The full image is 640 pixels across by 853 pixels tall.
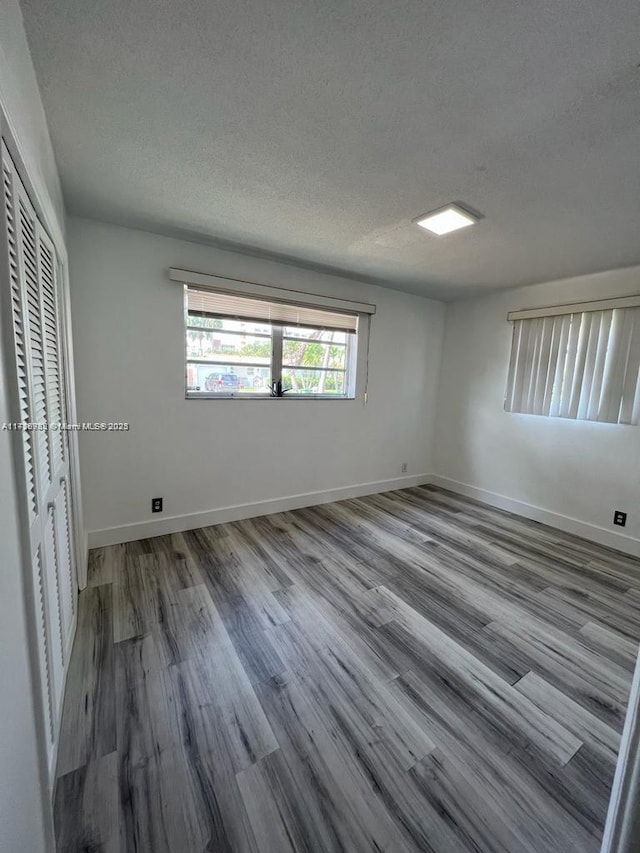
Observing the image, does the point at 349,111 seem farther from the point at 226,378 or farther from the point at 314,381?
the point at 314,381

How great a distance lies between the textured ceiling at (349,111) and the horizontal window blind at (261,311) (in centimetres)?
64

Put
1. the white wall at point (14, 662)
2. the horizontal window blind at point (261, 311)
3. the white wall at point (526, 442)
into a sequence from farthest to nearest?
the white wall at point (526, 442), the horizontal window blind at point (261, 311), the white wall at point (14, 662)

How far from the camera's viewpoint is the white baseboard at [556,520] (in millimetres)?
2861

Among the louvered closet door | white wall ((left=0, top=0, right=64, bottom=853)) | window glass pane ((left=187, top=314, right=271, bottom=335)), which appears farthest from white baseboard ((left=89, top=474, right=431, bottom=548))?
white wall ((left=0, top=0, right=64, bottom=853))

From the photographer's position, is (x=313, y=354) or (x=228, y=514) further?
(x=313, y=354)

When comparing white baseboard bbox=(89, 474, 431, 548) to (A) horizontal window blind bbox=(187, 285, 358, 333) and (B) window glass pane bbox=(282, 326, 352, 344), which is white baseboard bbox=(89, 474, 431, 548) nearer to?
(B) window glass pane bbox=(282, 326, 352, 344)

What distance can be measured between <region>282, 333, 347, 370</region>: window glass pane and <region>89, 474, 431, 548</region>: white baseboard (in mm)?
1340

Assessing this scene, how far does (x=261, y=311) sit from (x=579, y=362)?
2.89 m

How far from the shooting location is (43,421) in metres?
1.21

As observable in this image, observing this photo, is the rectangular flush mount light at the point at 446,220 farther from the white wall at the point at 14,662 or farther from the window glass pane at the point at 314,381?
the white wall at the point at 14,662

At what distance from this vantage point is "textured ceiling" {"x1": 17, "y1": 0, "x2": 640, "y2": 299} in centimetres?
95

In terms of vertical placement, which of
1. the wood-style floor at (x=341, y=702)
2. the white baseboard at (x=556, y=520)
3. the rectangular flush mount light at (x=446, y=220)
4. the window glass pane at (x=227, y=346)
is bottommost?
the wood-style floor at (x=341, y=702)

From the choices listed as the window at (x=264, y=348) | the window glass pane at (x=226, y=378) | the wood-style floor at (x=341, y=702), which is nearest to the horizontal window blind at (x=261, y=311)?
the window at (x=264, y=348)

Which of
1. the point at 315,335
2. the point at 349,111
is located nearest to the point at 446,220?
the point at 349,111
